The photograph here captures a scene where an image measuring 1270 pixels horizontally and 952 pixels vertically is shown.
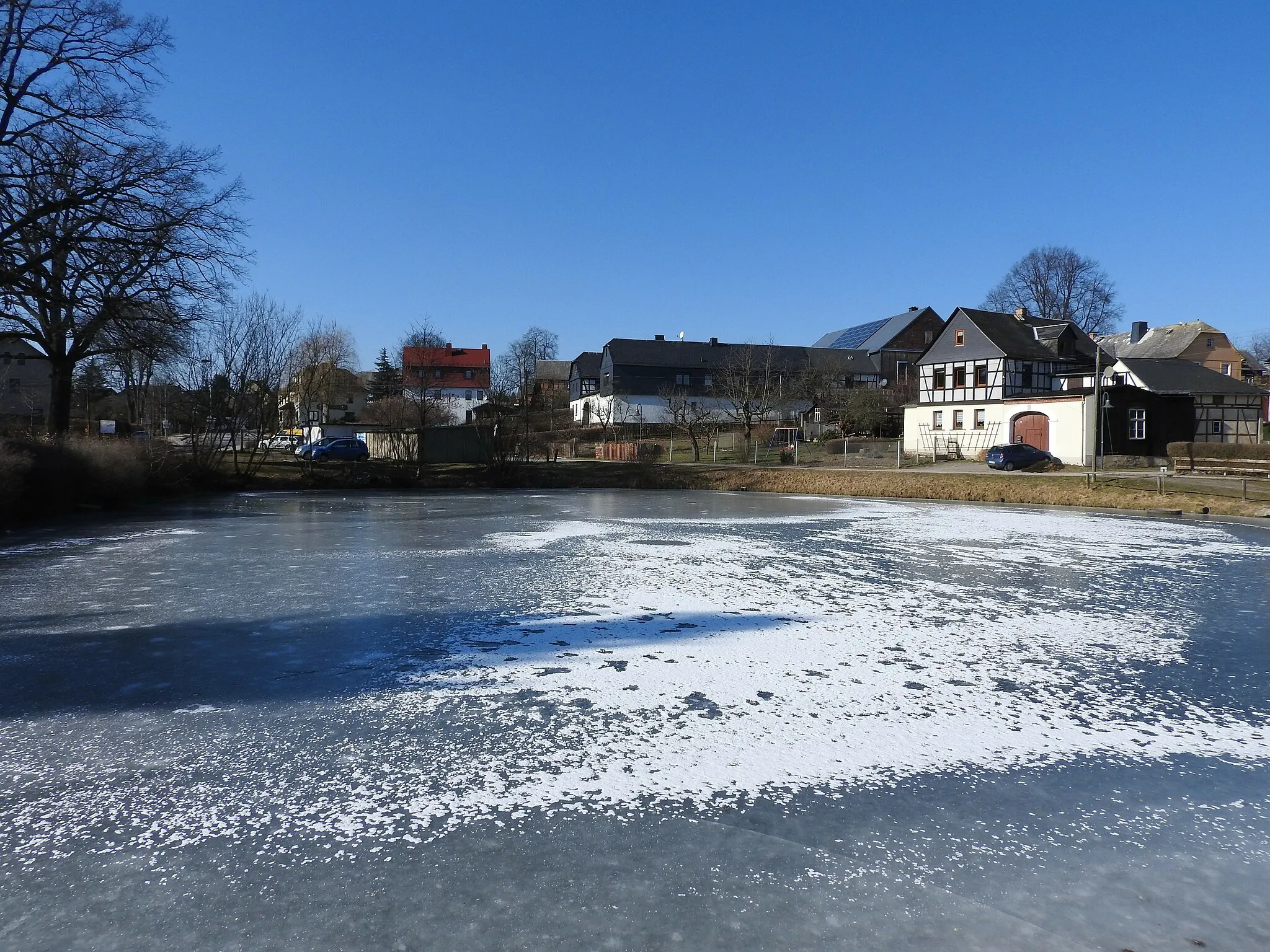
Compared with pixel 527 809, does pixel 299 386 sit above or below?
above

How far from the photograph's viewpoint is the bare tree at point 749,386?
45625 mm

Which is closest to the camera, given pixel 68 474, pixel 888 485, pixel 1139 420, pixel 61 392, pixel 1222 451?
pixel 68 474

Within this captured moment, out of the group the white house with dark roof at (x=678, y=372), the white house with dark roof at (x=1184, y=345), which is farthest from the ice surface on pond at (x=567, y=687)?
the white house with dark roof at (x=1184, y=345)

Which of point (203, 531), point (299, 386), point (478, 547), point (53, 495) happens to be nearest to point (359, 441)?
point (299, 386)

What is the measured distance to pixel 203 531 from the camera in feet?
51.0

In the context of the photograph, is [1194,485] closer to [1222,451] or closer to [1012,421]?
[1222,451]

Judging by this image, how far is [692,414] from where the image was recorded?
57.4 metres

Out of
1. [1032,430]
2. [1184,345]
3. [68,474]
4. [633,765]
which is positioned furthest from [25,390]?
[1184,345]

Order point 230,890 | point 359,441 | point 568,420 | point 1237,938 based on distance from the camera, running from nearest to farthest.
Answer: point 1237,938, point 230,890, point 359,441, point 568,420

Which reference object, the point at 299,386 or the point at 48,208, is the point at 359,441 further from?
the point at 48,208

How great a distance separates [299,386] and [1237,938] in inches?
2164

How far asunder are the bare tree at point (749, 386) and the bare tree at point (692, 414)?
1.19 m

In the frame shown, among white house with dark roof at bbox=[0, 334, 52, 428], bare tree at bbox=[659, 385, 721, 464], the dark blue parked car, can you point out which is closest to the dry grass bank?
the dark blue parked car

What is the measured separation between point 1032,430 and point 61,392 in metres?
35.9
